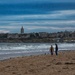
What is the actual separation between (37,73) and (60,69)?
190 centimetres

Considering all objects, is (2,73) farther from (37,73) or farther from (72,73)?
(72,73)

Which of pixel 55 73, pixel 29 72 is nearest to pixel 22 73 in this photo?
pixel 29 72

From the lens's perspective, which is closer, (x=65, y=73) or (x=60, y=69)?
(x=65, y=73)

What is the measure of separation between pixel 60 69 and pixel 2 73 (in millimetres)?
3621

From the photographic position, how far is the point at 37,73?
62.5 feet

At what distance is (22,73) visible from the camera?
19.5m

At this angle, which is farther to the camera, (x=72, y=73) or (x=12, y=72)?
(x=12, y=72)

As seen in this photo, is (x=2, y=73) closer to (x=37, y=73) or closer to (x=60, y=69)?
(x=37, y=73)

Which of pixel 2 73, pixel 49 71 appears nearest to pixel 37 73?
pixel 49 71

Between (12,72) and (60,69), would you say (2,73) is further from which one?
(60,69)

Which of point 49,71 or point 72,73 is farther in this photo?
point 49,71

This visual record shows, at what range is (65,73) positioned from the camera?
18.5 metres

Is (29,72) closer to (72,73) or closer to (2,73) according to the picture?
(2,73)

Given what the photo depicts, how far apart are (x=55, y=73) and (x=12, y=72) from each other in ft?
9.39
